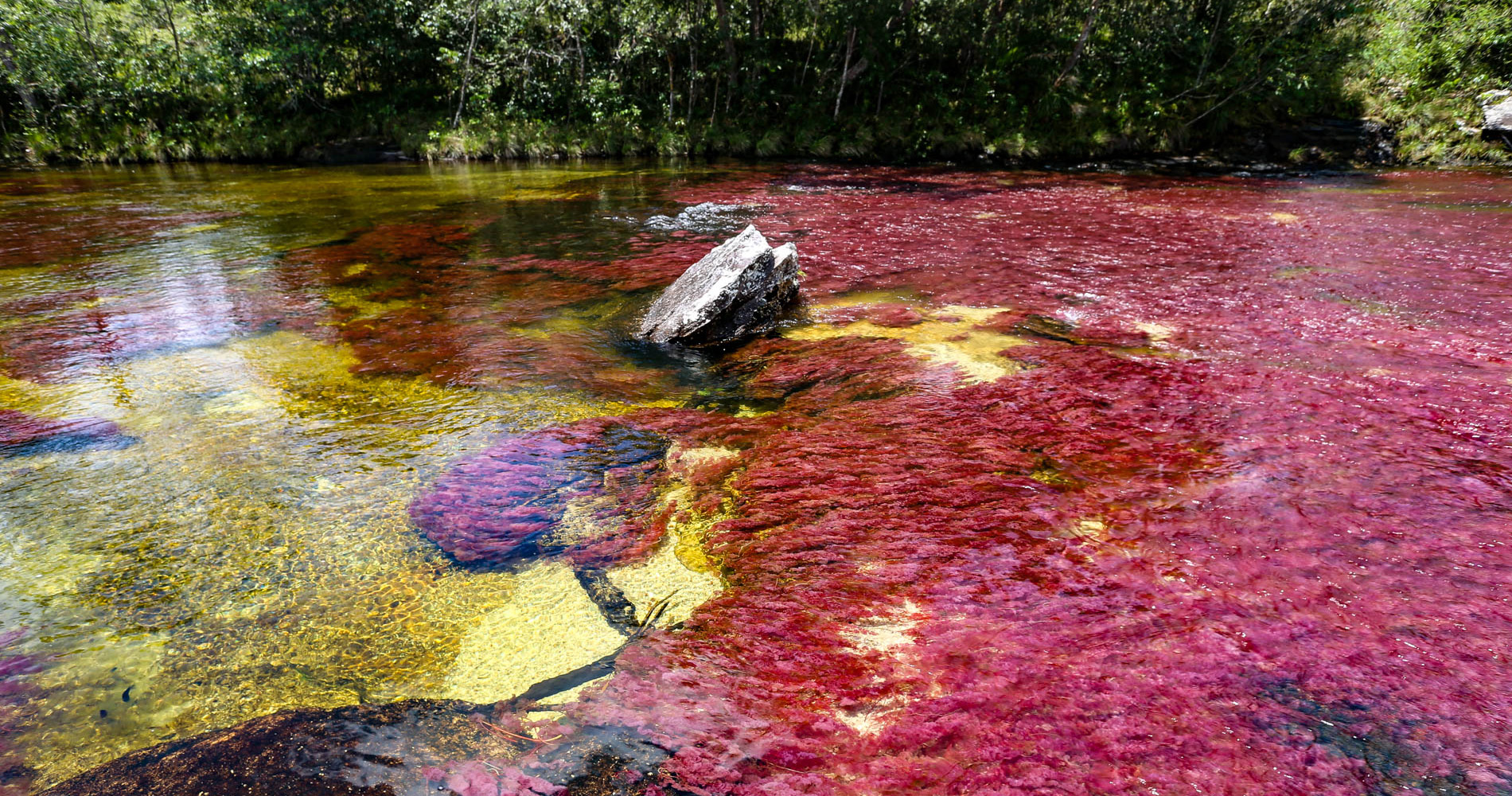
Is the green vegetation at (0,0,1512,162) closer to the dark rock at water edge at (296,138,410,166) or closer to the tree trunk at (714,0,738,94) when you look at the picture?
the tree trunk at (714,0,738,94)

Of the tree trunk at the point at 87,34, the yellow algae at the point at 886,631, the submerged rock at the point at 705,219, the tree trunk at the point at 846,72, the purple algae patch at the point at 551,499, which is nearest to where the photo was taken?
the yellow algae at the point at 886,631

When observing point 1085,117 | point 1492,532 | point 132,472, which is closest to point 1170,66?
point 1085,117

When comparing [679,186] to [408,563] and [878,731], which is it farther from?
[878,731]

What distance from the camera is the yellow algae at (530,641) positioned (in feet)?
8.65

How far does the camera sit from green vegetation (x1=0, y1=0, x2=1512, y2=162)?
19.6m

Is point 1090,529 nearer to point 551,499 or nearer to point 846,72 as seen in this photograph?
point 551,499

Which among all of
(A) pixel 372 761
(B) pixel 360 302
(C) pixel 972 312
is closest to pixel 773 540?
(A) pixel 372 761

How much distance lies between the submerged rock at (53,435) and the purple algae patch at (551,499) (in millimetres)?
2434

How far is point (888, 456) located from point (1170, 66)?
23131 millimetres

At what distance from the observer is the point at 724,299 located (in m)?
6.21

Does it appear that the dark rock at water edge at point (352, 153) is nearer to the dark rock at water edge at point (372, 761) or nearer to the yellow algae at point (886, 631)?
the dark rock at water edge at point (372, 761)

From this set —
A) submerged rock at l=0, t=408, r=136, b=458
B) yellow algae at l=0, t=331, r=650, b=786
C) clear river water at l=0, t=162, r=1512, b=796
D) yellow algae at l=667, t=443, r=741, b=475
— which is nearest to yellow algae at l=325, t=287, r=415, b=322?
clear river water at l=0, t=162, r=1512, b=796

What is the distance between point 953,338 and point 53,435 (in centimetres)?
661

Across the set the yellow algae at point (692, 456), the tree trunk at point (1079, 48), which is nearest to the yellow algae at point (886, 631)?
the yellow algae at point (692, 456)
